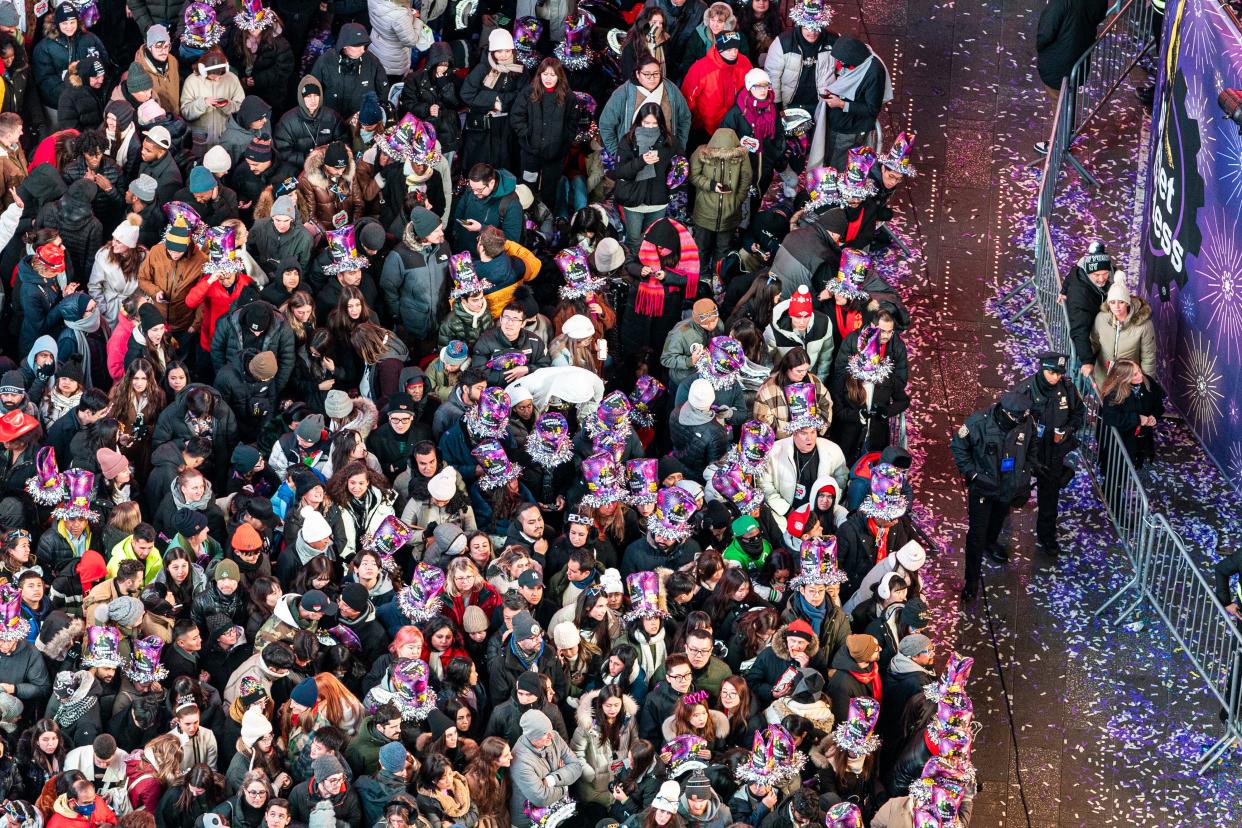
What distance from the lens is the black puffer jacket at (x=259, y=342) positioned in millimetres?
17422

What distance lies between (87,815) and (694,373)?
17.8ft

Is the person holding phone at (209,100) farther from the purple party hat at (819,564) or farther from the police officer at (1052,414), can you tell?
the police officer at (1052,414)

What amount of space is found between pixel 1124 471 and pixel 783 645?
405 centimetres

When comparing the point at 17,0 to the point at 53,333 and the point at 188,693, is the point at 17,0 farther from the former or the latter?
the point at 188,693

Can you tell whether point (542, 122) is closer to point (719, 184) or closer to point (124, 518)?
point (719, 184)

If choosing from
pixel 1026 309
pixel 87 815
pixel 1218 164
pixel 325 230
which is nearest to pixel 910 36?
pixel 1026 309

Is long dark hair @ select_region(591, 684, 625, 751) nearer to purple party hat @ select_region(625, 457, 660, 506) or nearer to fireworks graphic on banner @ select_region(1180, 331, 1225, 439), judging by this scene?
purple party hat @ select_region(625, 457, 660, 506)

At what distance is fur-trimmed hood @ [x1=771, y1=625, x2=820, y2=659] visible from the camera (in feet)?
50.6

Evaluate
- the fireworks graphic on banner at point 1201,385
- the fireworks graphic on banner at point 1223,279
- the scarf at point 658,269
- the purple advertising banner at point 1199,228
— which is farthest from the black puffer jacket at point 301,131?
the fireworks graphic on banner at point 1201,385

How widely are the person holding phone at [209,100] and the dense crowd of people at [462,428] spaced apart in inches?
1.2

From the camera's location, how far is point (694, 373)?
58.1ft

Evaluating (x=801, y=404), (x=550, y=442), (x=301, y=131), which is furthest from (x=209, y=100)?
(x=801, y=404)

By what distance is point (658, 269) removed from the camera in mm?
18500

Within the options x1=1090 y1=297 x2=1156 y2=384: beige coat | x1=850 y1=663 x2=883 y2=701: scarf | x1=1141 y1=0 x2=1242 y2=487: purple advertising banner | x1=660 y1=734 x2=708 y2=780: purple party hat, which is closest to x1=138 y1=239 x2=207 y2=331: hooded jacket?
x1=660 y1=734 x2=708 y2=780: purple party hat
